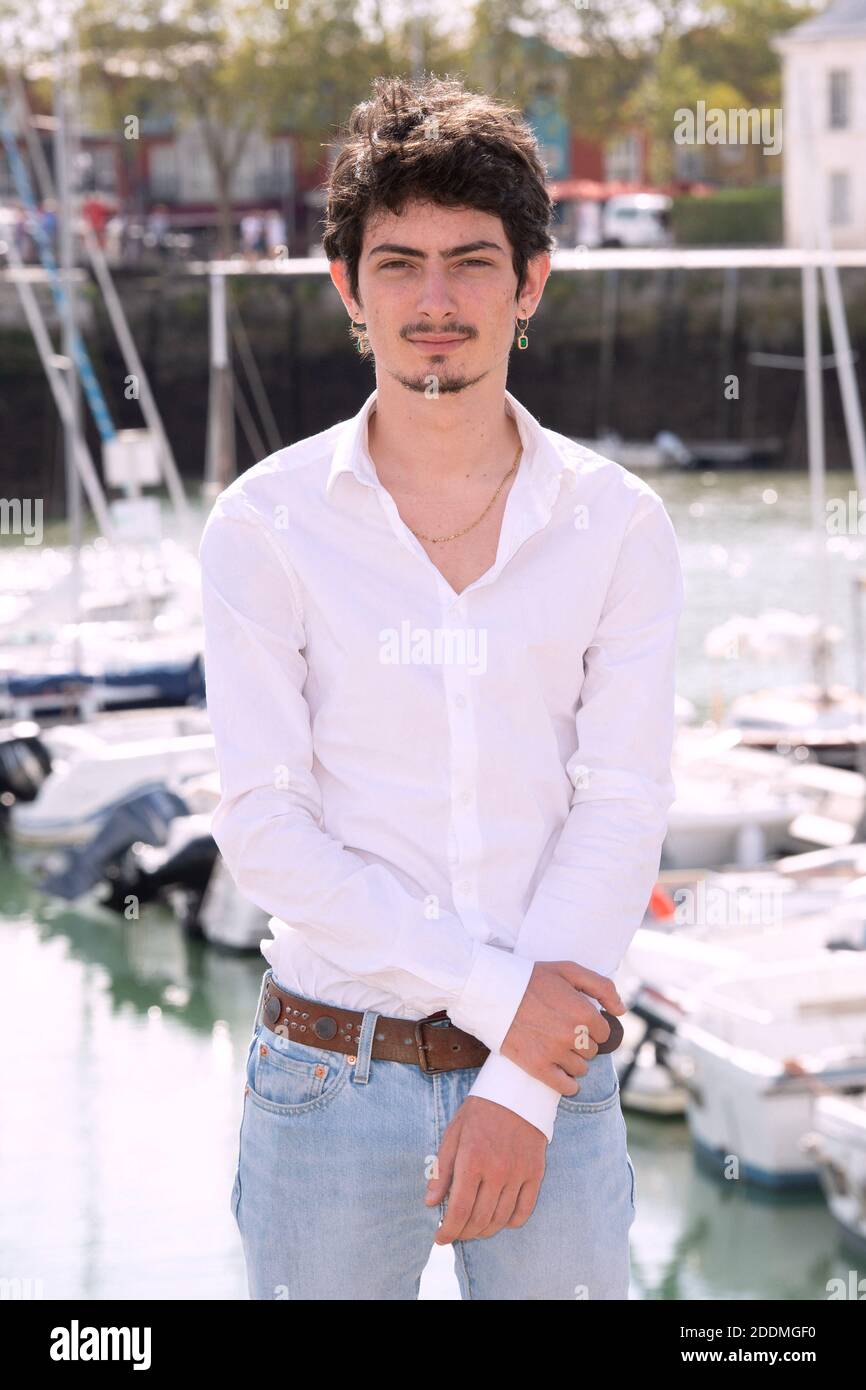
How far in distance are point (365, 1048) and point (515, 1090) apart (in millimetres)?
145

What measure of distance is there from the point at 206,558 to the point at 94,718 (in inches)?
445

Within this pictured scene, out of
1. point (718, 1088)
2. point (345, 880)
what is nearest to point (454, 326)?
point (345, 880)

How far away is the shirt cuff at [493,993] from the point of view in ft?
5.99

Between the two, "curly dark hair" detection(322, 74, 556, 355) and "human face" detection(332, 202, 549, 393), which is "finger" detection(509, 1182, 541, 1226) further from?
"curly dark hair" detection(322, 74, 556, 355)

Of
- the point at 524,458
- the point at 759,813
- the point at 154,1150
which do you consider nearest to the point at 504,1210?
the point at 524,458

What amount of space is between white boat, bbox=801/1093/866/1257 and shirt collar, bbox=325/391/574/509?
4188 millimetres

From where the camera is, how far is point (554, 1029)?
183cm

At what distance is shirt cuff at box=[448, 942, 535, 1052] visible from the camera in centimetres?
183

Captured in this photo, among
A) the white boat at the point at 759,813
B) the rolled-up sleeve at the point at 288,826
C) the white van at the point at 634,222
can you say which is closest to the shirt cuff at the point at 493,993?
the rolled-up sleeve at the point at 288,826

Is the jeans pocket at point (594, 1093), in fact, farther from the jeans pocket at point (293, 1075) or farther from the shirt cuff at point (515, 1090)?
the jeans pocket at point (293, 1075)

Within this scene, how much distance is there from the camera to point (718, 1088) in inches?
261
